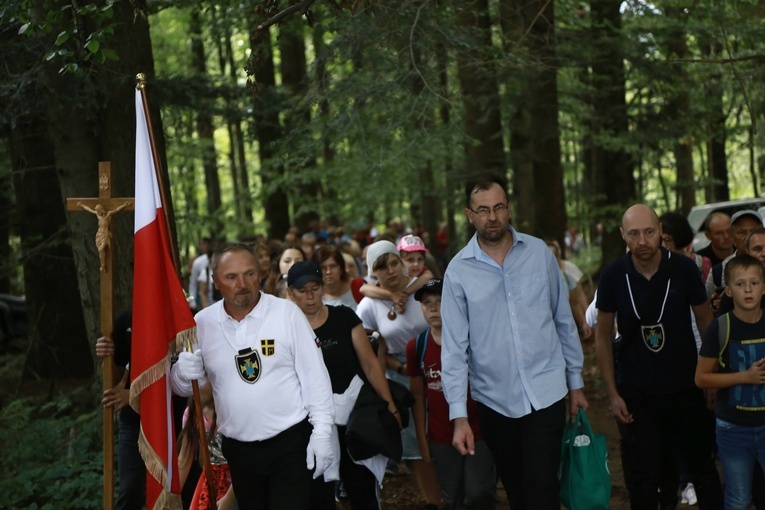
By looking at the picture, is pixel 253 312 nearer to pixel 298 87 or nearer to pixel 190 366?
pixel 190 366

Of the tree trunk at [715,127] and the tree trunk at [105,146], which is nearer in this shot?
the tree trunk at [105,146]

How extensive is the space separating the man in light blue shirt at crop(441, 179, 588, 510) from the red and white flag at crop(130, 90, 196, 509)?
1608 mm

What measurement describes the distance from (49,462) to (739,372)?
6953mm

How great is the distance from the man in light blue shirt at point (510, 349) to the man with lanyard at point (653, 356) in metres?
0.71

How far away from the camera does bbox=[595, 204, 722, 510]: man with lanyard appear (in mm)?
6266

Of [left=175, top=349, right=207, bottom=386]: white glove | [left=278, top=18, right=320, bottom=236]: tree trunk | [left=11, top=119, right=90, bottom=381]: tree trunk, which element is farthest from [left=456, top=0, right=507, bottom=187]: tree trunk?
[left=175, top=349, right=207, bottom=386]: white glove

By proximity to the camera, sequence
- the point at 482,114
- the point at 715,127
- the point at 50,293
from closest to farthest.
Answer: the point at 50,293 → the point at 482,114 → the point at 715,127

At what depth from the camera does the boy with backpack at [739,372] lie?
19.1 feet

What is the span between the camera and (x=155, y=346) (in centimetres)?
585

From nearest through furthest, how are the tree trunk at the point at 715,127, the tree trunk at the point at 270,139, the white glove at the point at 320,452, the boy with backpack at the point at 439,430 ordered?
the white glove at the point at 320,452 → the boy with backpack at the point at 439,430 → the tree trunk at the point at 270,139 → the tree trunk at the point at 715,127

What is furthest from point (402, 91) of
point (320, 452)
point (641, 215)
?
point (320, 452)

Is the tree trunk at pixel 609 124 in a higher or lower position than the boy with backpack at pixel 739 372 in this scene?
higher

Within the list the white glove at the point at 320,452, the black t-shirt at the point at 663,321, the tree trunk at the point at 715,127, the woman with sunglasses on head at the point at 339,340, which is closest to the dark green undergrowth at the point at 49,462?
the woman with sunglasses on head at the point at 339,340

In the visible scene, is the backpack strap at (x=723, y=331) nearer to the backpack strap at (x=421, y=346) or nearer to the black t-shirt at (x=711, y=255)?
the backpack strap at (x=421, y=346)
